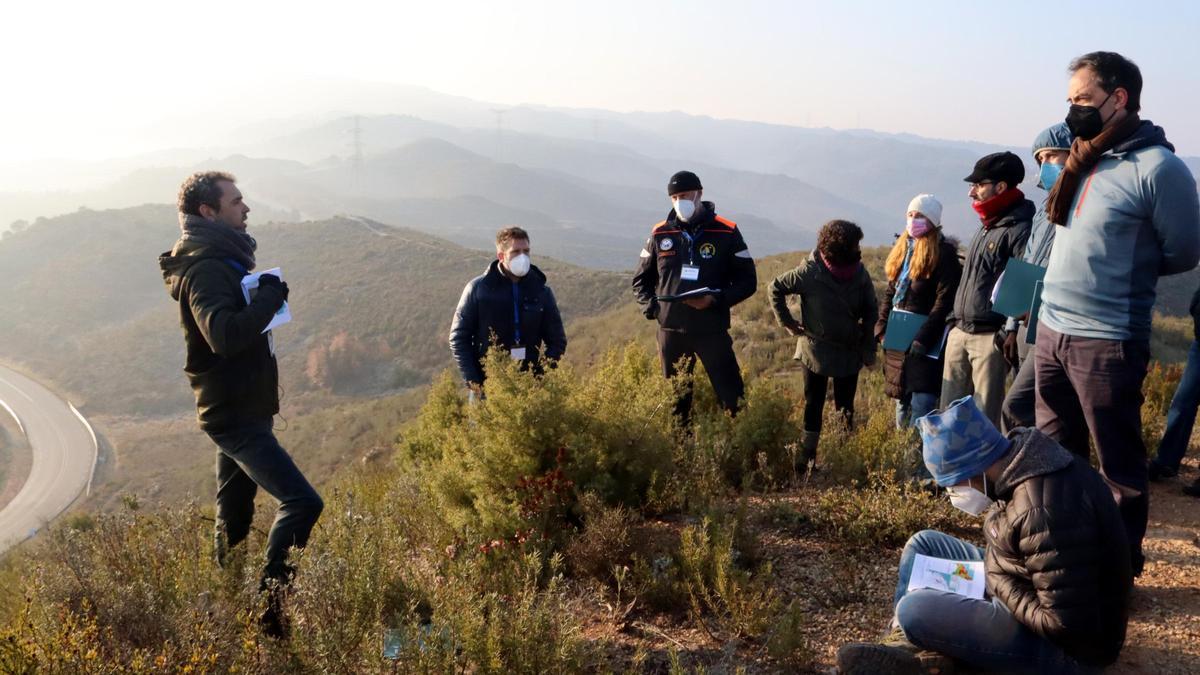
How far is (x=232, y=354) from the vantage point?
3.18m

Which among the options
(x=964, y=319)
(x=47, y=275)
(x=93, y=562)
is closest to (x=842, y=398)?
(x=964, y=319)

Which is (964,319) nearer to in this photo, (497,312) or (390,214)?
(497,312)

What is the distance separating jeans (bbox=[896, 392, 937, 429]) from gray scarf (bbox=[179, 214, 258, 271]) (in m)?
3.96

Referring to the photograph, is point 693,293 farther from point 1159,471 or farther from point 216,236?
point 1159,471

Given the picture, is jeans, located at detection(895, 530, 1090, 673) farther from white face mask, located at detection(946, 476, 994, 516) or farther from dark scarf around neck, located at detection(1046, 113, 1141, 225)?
dark scarf around neck, located at detection(1046, 113, 1141, 225)

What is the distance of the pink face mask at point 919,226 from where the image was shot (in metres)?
4.52

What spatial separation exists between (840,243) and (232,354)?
12.1 ft

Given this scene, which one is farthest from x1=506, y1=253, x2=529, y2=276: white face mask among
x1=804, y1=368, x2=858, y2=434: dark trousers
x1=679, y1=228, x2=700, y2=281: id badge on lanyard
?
x1=804, y1=368, x2=858, y2=434: dark trousers

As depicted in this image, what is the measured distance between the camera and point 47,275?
68.6m

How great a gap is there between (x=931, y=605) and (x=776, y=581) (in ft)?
3.07

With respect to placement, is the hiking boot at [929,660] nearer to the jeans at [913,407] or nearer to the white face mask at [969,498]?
the white face mask at [969,498]

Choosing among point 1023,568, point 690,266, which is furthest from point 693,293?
point 1023,568

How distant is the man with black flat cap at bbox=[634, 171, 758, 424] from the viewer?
506 cm

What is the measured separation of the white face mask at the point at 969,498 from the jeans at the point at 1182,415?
3.28m
